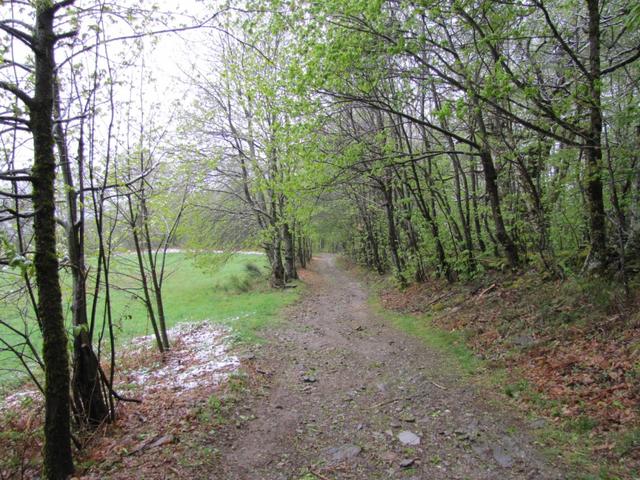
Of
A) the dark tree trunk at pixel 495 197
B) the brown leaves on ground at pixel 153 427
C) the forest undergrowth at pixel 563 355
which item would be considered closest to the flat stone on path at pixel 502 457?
the forest undergrowth at pixel 563 355

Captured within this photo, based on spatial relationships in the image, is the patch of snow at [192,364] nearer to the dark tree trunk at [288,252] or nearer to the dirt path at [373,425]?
the dirt path at [373,425]

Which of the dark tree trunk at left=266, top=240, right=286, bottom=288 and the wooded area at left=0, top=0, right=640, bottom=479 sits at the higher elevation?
the wooded area at left=0, top=0, right=640, bottom=479

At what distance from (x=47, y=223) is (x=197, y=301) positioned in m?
16.6

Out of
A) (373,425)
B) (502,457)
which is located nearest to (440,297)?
(373,425)

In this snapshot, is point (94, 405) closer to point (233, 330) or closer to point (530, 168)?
point (233, 330)

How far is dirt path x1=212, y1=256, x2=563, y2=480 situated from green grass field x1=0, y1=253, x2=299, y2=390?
3.21 meters

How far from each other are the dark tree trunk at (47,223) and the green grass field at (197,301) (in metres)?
2.01

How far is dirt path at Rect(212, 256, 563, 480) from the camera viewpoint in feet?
12.9

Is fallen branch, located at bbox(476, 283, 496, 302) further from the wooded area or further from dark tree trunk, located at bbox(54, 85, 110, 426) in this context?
dark tree trunk, located at bbox(54, 85, 110, 426)

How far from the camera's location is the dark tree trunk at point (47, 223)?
3416 millimetres

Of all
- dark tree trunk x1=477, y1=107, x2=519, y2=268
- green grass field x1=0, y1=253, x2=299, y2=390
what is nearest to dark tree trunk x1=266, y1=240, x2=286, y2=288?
green grass field x1=0, y1=253, x2=299, y2=390

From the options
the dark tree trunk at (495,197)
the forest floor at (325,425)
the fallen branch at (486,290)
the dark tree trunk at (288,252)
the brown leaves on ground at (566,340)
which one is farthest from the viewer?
the dark tree trunk at (288,252)

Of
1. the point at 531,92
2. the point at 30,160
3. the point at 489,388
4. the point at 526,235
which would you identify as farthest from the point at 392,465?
the point at 526,235

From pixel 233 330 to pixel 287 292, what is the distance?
287 inches
